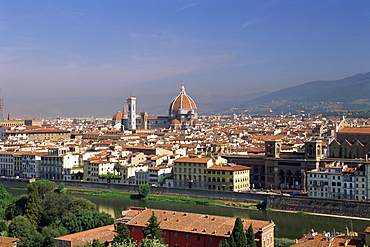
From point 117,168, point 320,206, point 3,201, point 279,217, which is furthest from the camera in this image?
point 117,168

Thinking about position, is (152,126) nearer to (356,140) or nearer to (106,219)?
(356,140)

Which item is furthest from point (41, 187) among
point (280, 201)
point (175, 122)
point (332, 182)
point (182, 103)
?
point (182, 103)

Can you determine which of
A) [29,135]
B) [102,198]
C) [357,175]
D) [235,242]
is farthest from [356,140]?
[29,135]

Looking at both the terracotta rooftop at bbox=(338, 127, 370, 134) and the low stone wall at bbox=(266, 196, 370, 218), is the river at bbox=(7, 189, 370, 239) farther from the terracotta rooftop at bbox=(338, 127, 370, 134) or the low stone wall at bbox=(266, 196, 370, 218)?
the terracotta rooftop at bbox=(338, 127, 370, 134)

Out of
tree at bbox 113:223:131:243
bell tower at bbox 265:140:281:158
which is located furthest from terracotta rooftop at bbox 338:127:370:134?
tree at bbox 113:223:131:243

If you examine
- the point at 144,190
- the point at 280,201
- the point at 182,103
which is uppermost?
the point at 182,103

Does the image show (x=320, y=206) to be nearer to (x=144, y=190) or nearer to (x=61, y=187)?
(x=144, y=190)
